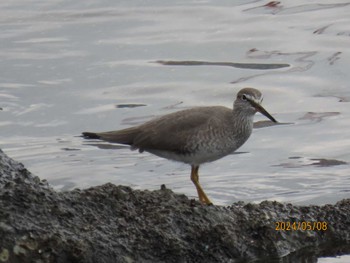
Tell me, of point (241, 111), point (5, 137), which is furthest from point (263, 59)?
point (241, 111)

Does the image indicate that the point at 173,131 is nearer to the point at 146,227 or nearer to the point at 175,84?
the point at 146,227

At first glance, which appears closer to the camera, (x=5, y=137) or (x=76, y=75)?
(x=5, y=137)

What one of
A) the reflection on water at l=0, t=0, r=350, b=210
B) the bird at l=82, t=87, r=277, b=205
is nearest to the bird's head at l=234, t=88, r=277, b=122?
the bird at l=82, t=87, r=277, b=205

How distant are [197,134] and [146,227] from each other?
204cm

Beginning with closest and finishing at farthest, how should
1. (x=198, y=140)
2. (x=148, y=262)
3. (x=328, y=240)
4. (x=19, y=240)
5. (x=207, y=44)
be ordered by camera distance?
(x=19, y=240) < (x=148, y=262) < (x=328, y=240) < (x=198, y=140) < (x=207, y=44)

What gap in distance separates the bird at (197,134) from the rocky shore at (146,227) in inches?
51.4

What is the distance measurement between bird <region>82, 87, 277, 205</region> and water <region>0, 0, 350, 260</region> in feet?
3.22

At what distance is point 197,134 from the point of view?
760 cm

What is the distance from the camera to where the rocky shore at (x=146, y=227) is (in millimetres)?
5242

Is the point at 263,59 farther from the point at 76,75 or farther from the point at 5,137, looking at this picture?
the point at 5,137

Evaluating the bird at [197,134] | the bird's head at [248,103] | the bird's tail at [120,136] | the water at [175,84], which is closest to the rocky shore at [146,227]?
the bird at [197,134]

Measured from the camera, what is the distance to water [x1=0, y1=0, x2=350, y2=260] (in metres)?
9.42

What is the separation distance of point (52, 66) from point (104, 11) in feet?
6.64

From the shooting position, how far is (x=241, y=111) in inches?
309
